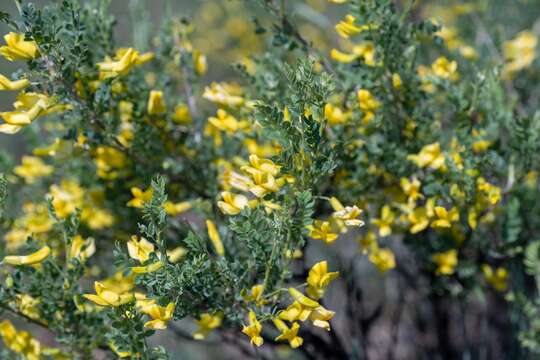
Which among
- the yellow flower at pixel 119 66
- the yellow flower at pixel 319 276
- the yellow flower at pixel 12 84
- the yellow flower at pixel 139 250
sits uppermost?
the yellow flower at pixel 119 66

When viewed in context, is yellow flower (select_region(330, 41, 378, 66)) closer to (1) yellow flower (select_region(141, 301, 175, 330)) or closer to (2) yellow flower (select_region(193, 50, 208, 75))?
(2) yellow flower (select_region(193, 50, 208, 75))

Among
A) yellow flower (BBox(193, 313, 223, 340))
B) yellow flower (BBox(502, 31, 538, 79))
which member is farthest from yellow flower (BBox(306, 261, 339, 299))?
yellow flower (BBox(502, 31, 538, 79))

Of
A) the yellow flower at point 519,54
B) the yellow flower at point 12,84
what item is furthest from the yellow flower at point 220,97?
the yellow flower at point 519,54

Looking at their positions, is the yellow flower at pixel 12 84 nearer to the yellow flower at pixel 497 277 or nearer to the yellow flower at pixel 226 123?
the yellow flower at pixel 226 123

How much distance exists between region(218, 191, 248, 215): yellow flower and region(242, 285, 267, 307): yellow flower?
0.16 meters

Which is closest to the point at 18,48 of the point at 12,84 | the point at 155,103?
the point at 12,84

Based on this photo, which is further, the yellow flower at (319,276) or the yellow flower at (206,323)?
the yellow flower at (206,323)

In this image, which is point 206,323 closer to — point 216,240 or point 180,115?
point 216,240

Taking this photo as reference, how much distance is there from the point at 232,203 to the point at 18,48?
52cm

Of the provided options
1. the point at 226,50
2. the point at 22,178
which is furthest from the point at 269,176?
the point at 226,50

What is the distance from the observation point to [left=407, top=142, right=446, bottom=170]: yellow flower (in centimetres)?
148

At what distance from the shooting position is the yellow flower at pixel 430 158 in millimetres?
1479

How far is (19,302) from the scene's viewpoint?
136 cm

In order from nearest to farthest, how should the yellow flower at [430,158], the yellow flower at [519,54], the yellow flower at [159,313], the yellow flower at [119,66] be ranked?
the yellow flower at [159,313]
the yellow flower at [119,66]
the yellow flower at [430,158]
the yellow flower at [519,54]
